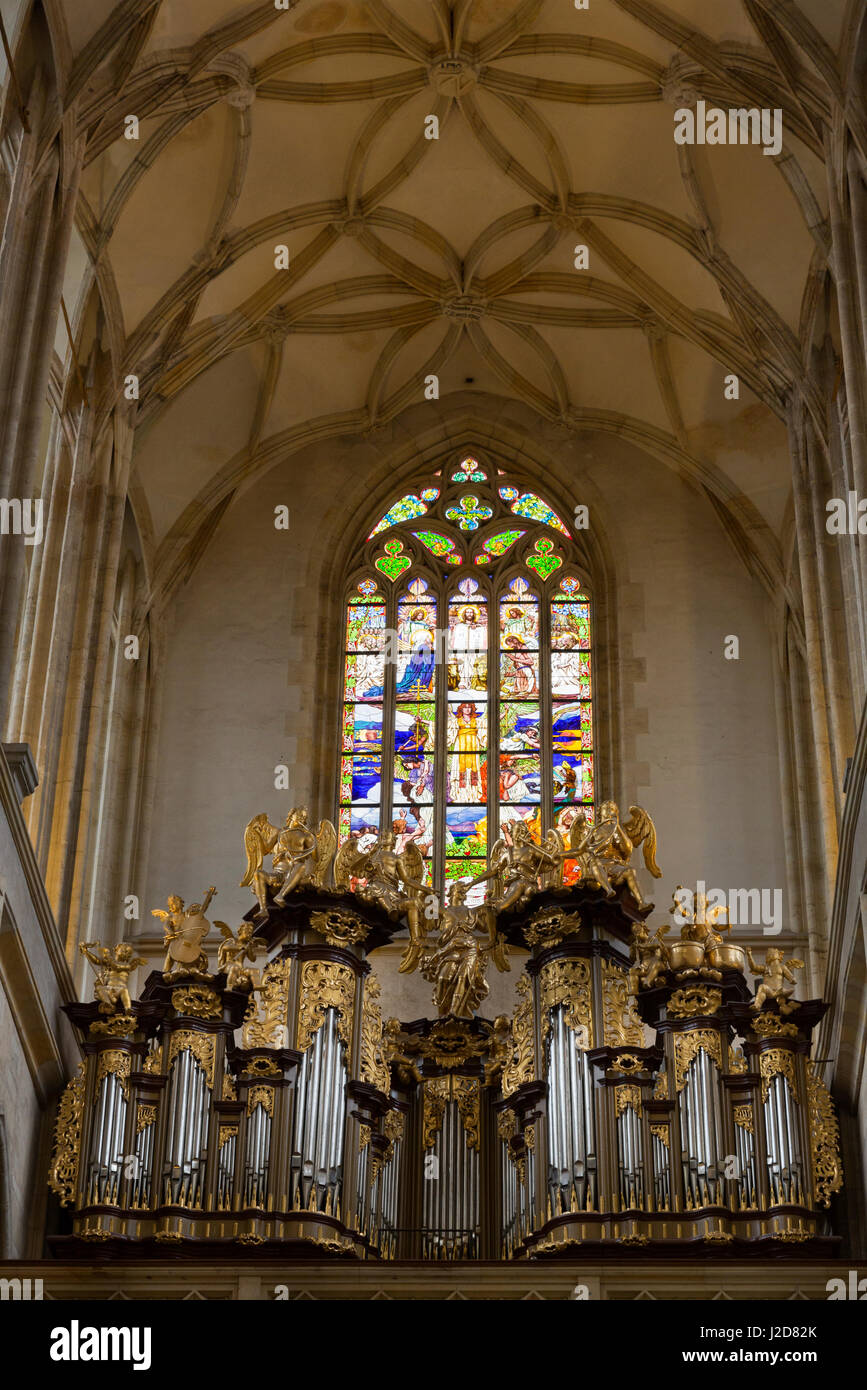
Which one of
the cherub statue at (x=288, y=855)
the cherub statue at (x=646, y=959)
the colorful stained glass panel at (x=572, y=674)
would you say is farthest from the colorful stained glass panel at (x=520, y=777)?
the cherub statue at (x=646, y=959)

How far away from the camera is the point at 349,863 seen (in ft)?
62.9

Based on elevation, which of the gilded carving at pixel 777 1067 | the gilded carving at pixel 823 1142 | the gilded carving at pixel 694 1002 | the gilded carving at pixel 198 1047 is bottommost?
the gilded carving at pixel 823 1142

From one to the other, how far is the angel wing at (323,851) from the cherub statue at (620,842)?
241 centimetres

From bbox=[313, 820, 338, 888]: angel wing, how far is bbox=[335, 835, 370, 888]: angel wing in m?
0.09

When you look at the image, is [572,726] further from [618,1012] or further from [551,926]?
[618,1012]

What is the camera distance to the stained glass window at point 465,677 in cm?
2369

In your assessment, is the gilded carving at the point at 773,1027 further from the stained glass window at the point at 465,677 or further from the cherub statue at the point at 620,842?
the stained glass window at the point at 465,677

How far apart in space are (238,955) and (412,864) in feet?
6.59

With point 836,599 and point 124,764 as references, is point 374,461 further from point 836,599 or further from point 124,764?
point 836,599

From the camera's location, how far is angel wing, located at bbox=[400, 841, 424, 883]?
19.5 metres

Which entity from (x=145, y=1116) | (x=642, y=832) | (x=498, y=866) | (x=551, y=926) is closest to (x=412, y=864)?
(x=498, y=866)

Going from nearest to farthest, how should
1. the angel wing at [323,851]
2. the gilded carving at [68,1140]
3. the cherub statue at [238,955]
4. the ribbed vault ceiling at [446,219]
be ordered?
the gilded carving at [68,1140] < the cherub statue at [238,955] < the angel wing at [323,851] < the ribbed vault ceiling at [446,219]

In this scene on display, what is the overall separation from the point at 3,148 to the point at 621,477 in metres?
10.4
